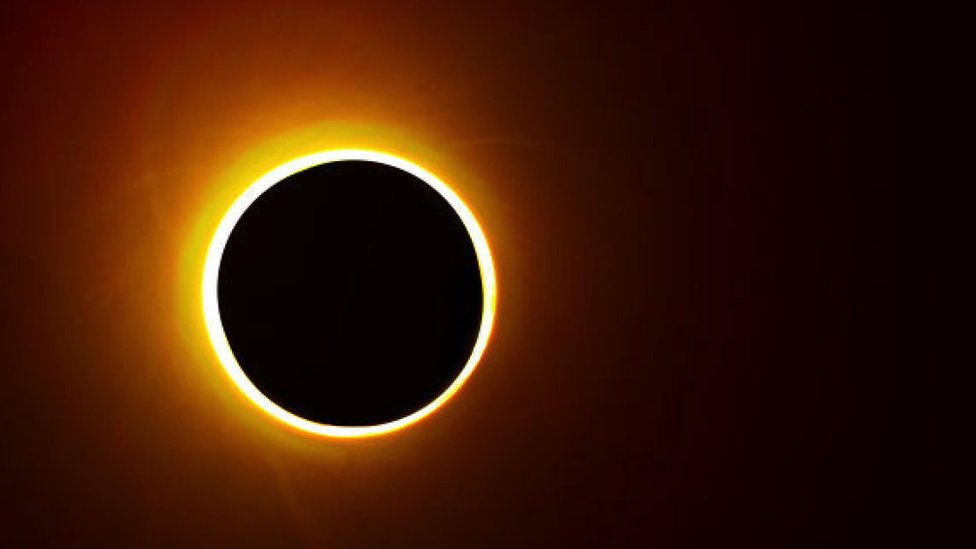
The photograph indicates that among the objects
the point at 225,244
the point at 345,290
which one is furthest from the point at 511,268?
the point at 225,244

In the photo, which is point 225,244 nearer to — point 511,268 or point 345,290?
point 345,290
